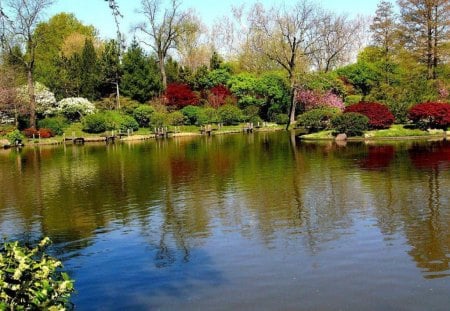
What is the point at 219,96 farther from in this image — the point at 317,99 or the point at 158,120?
the point at 317,99

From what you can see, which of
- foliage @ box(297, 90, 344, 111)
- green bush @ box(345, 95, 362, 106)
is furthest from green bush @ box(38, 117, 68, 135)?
green bush @ box(345, 95, 362, 106)

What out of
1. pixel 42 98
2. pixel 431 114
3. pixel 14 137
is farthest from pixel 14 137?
pixel 431 114

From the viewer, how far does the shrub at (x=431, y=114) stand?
1555 inches

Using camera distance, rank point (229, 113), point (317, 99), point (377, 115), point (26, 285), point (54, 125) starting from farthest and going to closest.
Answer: point (317, 99) < point (229, 113) < point (54, 125) < point (377, 115) < point (26, 285)

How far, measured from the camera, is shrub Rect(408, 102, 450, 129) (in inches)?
1555

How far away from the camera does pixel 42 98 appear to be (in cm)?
5906

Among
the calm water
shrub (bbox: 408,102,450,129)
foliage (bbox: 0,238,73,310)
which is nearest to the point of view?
foliage (bbox: 0,238,73,310)

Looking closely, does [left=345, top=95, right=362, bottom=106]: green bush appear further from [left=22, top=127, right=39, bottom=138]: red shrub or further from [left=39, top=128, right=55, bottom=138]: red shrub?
[left=22, top=127, right=39, bottom=138]: red shrub

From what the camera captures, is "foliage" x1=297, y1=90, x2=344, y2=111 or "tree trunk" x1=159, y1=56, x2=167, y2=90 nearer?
"foliage" x1=297, y1=90, x2=344, y2=111

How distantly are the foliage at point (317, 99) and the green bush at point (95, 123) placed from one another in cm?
2453

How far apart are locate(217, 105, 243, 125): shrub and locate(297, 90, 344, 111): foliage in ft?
29.4

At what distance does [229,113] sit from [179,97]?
7.23m

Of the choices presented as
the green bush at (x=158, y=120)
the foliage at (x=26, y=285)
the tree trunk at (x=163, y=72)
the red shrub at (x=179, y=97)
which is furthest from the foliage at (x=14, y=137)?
the foliage at (x=26, y=285)

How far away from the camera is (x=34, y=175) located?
25.7m
